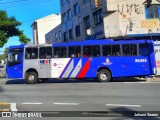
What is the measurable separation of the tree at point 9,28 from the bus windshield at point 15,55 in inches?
480

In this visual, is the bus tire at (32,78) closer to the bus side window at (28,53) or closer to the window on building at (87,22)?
the bus side window at (28,53)

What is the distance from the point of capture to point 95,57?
23.8 metres

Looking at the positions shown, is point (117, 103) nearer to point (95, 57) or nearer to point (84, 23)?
point (95, 57)

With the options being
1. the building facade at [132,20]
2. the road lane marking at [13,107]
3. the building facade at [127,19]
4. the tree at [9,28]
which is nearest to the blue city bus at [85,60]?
the building facade at [127,19]

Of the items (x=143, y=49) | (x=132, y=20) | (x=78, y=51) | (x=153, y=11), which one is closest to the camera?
(x=143, y=49)

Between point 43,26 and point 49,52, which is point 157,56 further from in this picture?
point 43,26

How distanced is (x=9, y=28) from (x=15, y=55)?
527 inches

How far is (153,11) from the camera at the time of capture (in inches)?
1330

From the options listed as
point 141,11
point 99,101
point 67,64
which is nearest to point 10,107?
point 99,101

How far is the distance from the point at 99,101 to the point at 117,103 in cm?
89

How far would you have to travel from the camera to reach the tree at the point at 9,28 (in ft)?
121

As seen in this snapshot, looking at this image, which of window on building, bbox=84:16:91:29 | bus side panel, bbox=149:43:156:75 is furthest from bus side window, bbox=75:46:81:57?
window on building, bbox=84:16:91:29

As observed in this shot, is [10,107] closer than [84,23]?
Yes

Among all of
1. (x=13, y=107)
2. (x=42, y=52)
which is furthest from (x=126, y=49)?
(x=13, y=107)
